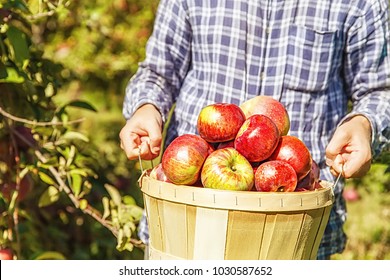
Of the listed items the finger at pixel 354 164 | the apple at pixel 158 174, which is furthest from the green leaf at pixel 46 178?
the finger at pixel 354 164

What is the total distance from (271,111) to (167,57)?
47cm

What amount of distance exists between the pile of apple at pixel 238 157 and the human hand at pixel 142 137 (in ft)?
0.20

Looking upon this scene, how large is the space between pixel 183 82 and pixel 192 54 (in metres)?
0.09

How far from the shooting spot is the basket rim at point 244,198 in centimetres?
168

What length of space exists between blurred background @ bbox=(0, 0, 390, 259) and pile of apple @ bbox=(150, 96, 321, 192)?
68 cm

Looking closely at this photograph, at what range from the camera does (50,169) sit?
8.39ft

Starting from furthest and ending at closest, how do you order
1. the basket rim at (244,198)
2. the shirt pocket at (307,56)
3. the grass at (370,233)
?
the grass at (370,233) → the shirt pocket at (307,56) → the basket rim at (244,198)

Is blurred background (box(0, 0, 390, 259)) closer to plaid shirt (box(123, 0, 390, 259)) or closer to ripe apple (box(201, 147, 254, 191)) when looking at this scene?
plaid shirt (box(123, 0, 390, 259))

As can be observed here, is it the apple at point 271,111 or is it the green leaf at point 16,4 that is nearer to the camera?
the apple at point 271,111

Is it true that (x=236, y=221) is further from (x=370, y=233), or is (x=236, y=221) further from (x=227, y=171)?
(x=370, y=233)

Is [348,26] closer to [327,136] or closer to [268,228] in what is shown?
[327,136]

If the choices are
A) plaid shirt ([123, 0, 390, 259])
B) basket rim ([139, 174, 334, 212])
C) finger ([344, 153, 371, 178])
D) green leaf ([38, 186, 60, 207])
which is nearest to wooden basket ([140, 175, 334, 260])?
basket rim ([139, 174, 334, 212])

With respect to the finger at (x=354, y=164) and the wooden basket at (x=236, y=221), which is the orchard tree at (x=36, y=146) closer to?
the wooden basket at (x=236, y=221)
